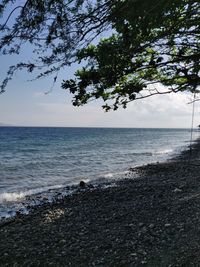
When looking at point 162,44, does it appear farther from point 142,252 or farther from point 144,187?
point 144,187

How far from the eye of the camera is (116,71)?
5.45 m

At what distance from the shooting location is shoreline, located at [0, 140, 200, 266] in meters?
7.90

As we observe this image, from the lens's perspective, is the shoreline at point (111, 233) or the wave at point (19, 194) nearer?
the shoreline at point (111, 233)

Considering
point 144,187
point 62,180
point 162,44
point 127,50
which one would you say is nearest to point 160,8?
point 127,50

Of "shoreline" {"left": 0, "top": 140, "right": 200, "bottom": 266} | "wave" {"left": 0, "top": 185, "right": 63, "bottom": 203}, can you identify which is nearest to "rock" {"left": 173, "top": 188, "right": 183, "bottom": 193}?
"shoreline" {"left": 0, "top": 140, "right": 200, "bottom": 266}

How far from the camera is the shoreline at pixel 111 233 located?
25.9 feet

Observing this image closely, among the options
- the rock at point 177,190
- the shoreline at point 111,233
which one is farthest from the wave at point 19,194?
the rock at point 177,190

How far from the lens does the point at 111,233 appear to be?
9.59 meters

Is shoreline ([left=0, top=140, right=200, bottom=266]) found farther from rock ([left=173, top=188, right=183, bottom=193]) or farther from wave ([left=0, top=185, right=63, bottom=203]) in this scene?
wave ([left=0, top=185, right=63, bottom=203])

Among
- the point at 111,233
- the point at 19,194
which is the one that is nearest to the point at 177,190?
the point at 111,233

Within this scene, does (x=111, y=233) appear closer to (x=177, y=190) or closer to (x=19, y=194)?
(x=177, y=190)

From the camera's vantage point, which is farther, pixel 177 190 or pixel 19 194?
pixel 19 194

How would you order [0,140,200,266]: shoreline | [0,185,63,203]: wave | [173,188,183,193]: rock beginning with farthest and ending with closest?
[0,185,63,203]: wave → [173,188,183,193]: rock → [0,140,200,266]: shoreline

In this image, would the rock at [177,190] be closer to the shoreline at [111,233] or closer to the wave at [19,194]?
the shoreline at [111,233]
